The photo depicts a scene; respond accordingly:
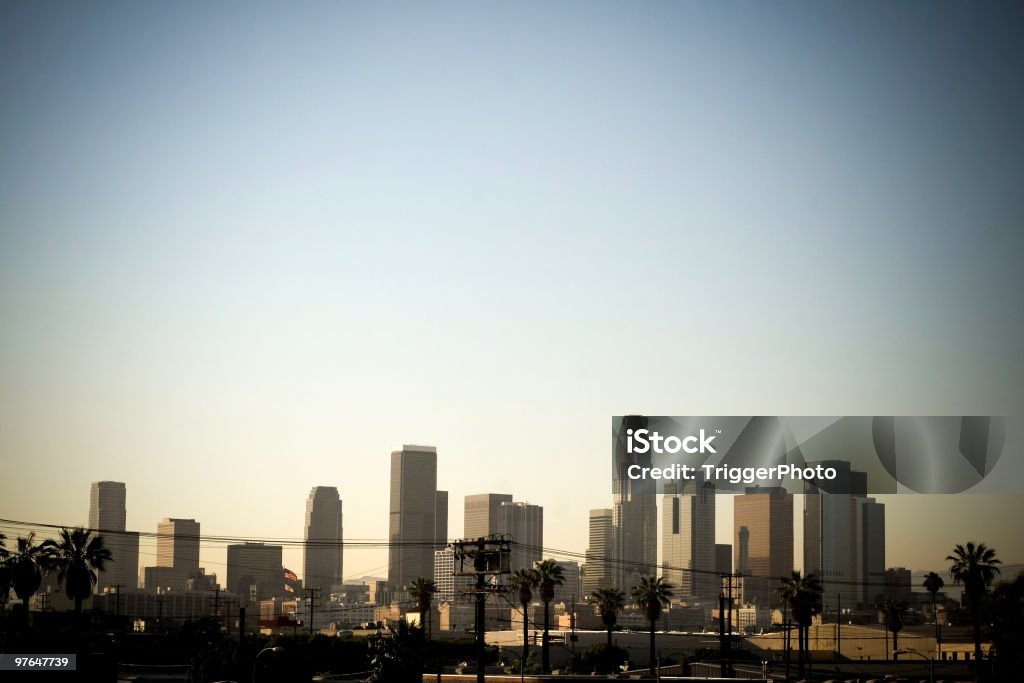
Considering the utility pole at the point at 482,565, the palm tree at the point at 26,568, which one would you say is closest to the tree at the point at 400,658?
the utility pole at the point at 482,565

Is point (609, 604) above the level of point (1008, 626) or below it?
below

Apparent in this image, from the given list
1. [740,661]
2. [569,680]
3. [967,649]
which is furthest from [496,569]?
[967,649]

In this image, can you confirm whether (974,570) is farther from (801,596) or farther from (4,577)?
(4,577)

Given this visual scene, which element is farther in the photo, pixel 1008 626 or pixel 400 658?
pixel 1008 626

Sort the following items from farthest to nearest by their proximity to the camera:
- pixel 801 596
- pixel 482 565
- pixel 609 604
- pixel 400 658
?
pixel 609 604, pixel 801 596, pixel 400 658, pixel 482 565

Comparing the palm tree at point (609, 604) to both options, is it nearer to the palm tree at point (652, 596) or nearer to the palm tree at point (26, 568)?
the palm tree at point (652, 596)

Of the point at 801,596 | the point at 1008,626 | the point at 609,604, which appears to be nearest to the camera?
the point at 1008,626

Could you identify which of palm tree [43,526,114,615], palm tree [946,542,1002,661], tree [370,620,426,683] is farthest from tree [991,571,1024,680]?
palm tree [43,526,114,615]

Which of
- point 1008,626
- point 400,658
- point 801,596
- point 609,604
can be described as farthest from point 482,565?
point 609,604

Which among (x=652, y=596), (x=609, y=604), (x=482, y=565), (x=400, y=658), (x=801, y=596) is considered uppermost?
(x=482, y=565)
